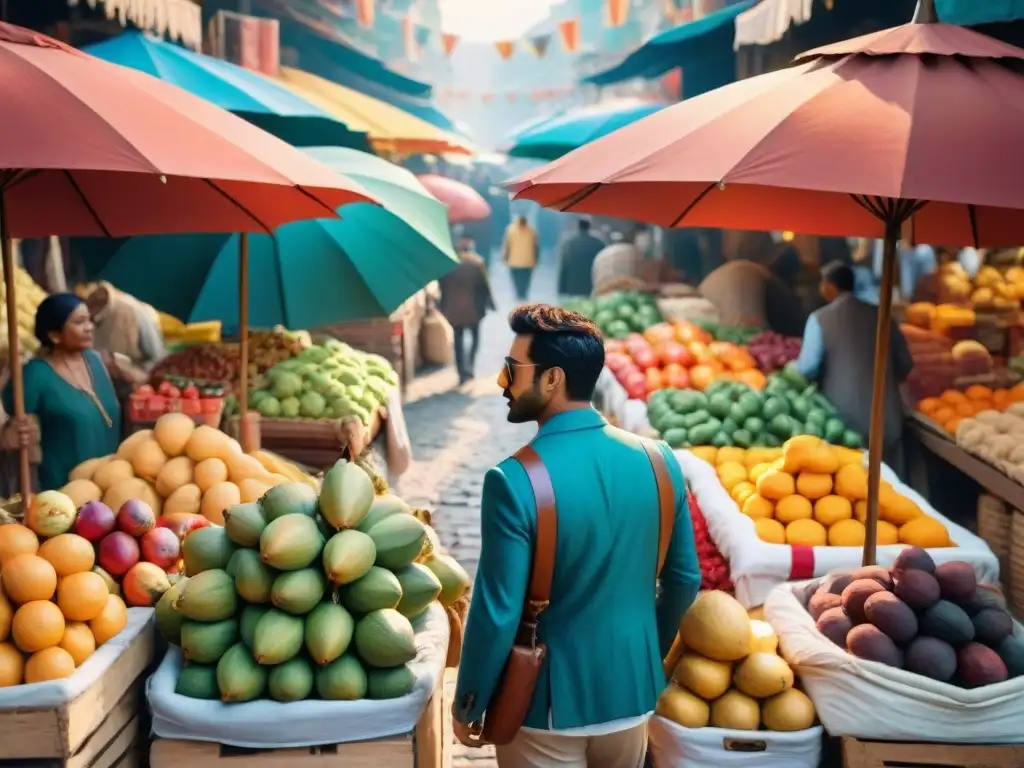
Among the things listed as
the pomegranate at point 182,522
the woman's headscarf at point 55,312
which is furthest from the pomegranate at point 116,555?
the woman's headscarf at point 55,312

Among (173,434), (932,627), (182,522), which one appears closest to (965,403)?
(932,627)

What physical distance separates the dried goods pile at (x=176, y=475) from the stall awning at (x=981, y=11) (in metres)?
4.36

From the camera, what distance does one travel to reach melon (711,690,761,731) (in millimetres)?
3428

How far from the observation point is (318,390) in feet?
20.8

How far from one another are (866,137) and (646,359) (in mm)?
4894

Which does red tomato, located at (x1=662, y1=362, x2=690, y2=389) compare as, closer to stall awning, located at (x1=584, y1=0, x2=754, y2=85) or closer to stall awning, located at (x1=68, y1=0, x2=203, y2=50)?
stall awning, located at (x1=68, y1=0, x2=203, y2=50)

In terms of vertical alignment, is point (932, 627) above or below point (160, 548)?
below

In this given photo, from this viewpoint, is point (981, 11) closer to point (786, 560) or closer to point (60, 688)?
point (786, 560)

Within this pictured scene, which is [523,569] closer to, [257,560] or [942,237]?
[257,560]

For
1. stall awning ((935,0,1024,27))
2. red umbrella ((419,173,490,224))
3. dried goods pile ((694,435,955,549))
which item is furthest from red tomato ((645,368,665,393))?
red umbrella ((419,173,490,224))

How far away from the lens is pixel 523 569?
104 inches

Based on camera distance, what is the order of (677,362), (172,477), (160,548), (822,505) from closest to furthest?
(160,548) → (172,477) → (822,505) → (677,362)

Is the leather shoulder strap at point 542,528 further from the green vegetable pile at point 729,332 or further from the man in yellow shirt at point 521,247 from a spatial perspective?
the man in yellow shirt at point 521,247

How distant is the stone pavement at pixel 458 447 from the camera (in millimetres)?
7199
